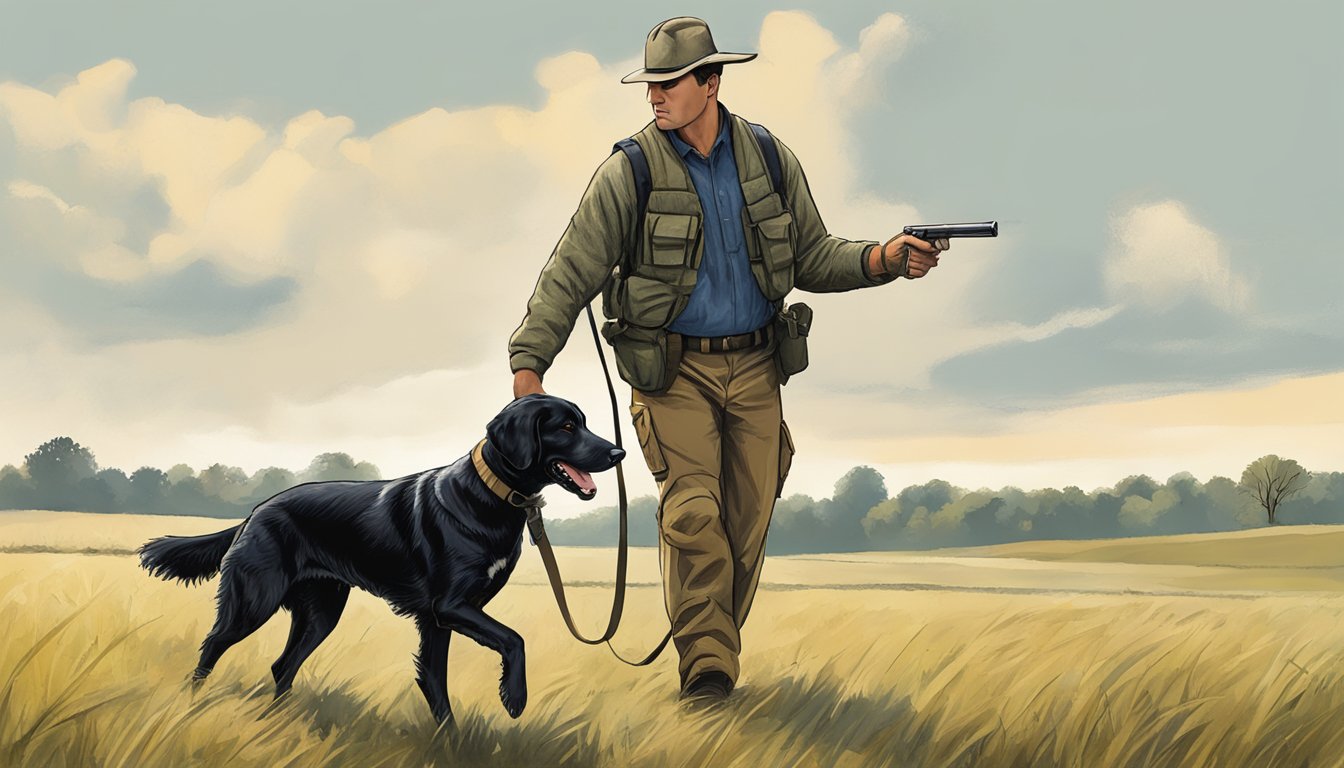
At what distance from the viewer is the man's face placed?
500 cm

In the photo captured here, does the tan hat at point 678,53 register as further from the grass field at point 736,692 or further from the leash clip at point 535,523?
the grass field at point 736,692

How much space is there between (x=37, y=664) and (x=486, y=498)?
1.89 meters

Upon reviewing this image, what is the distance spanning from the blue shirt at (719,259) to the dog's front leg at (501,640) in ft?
5.00

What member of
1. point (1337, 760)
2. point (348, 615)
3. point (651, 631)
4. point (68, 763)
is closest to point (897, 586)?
point (651, 631)

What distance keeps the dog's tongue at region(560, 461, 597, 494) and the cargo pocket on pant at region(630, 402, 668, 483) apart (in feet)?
2.65

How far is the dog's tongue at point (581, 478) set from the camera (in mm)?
4352

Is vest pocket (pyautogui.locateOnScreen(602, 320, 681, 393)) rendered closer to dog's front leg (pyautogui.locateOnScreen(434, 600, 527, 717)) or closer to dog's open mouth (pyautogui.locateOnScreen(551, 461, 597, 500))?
dog's open mouth (pyautogui.locateOnScreen(551, 461, 597, 500))

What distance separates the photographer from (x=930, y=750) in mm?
4383

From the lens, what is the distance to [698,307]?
17.0ft

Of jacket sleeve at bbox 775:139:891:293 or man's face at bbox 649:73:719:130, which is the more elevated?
man's face at bbox 649:73:719:130

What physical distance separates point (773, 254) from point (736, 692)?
1.83m

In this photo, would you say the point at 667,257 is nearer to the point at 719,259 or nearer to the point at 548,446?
the point at 719,259

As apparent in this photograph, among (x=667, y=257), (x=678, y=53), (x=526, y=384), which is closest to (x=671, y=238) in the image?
(x=667, y=257)

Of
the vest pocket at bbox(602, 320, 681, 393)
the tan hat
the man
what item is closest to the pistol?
the man
